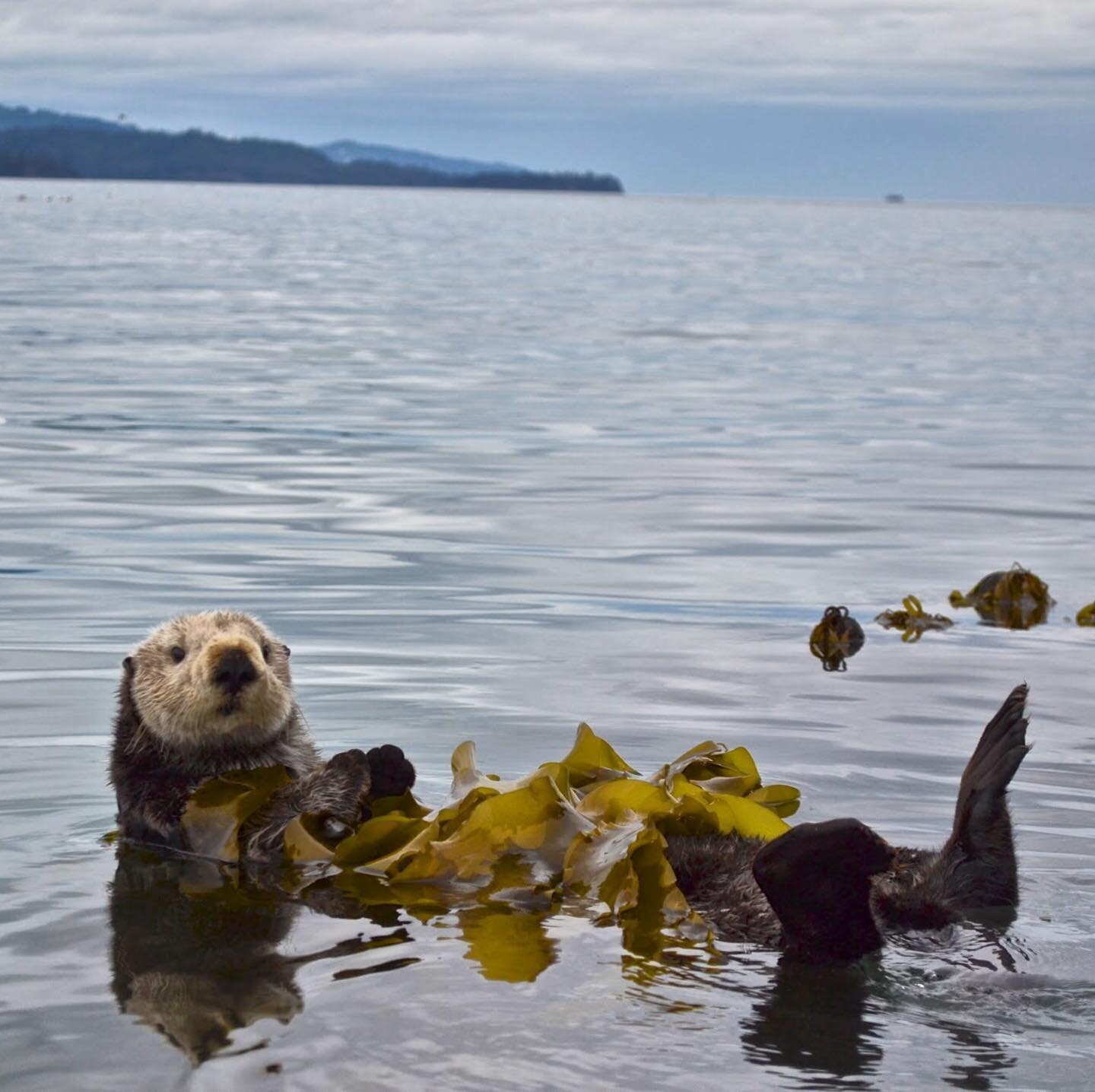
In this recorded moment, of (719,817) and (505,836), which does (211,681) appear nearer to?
(505,836)

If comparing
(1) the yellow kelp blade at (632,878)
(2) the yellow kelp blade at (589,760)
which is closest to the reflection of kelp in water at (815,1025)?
(1) the yellow kelp blade at (632,878)

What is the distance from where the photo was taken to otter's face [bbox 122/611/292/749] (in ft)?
14.1

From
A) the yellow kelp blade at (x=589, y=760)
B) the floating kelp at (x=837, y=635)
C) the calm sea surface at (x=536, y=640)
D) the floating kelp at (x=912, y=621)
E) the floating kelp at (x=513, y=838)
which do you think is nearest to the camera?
the calm sea surface at (x=536, y=640)

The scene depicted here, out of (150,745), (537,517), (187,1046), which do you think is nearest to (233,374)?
(537,517)

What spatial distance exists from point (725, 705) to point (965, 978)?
9.16ft

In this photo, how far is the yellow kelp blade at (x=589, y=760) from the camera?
4.70 m

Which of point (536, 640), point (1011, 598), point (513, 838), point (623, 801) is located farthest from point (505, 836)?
point (1011, 598)

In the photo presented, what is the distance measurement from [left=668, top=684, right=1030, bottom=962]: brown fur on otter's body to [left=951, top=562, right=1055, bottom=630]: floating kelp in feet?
13.4

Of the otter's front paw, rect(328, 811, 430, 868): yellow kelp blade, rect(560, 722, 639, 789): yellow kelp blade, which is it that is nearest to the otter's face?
the otter's front paw

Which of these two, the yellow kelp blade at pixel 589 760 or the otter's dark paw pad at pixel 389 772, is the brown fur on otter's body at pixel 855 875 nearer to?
the yellow kelp blade at pixel 589 760

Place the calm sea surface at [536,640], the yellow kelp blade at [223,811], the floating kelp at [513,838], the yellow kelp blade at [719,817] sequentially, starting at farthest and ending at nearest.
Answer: the yellow kelp blade at [223,811]
the yellow kelp blade at [719,817]
the floating kelp at [513,838]
the calm sea surface at [536,640]

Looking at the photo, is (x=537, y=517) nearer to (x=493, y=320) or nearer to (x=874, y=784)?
(x=874, y=784)

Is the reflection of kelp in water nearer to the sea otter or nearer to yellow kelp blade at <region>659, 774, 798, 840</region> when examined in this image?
yellow kelp blade at <region>659, 774, 798, 840</region>

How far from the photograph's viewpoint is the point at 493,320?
26531 millimetres
